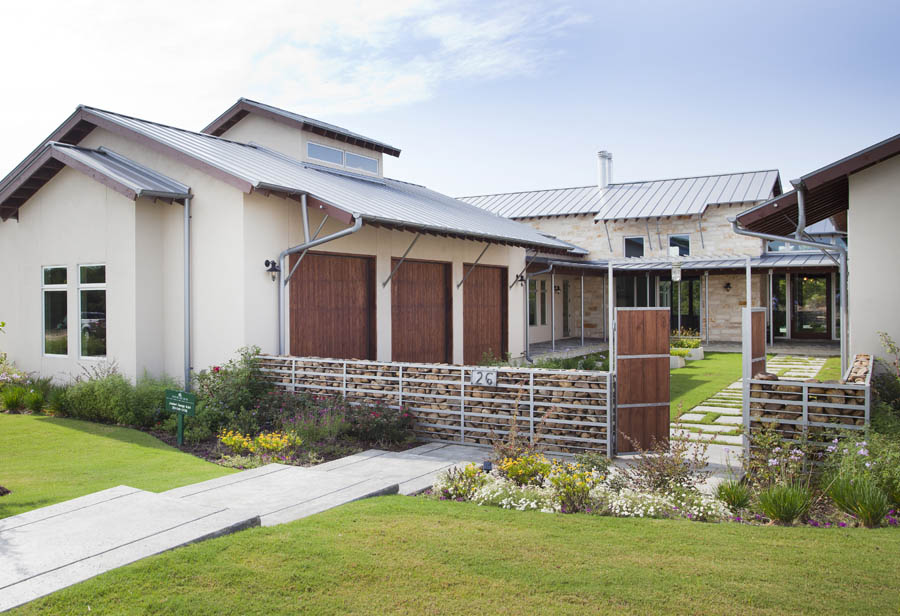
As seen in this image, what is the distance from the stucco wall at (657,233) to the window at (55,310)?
18.3 meters

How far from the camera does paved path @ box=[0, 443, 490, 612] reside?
381 cm

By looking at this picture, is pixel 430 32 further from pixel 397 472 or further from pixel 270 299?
pixel 397 472

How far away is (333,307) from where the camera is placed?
11586 millimetres

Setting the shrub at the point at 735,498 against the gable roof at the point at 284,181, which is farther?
the gable roof at the point at 284,181

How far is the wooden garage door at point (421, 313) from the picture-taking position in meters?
13.2

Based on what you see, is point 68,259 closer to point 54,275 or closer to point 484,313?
point 54,275

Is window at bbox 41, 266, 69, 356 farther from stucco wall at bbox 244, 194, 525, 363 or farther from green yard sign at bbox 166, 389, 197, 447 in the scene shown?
green yard sign at bbox 166, 389, 197, 447

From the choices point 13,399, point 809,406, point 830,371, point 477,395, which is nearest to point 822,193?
point 809,406

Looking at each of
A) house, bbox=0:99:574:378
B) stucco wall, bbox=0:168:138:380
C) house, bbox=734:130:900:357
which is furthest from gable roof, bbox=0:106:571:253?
house, bbox=734:130:900:357

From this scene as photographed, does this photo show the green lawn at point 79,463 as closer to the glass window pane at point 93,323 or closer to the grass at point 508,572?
the glass window pane at point 93,323

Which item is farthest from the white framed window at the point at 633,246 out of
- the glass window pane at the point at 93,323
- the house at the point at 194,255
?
the glass window pane at the point at 93,323

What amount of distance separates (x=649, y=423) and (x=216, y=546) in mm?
5241

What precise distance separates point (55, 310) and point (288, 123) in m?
6.03

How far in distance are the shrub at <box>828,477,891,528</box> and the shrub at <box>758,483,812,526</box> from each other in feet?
0.82
